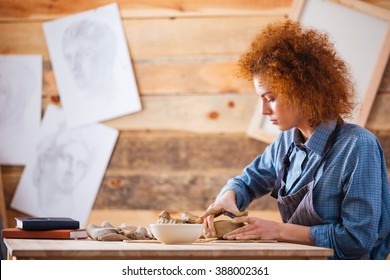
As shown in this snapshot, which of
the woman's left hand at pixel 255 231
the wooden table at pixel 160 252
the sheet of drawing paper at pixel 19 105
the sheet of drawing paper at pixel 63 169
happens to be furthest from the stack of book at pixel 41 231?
the sheet of drawing paper at pixel 19 105

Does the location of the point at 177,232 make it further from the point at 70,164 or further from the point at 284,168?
the point at 70,164

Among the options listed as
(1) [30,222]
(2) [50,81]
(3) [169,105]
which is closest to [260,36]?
(1) [30,222]

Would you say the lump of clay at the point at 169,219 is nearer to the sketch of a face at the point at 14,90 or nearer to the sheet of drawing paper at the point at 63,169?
the sheet of drawing paper at the point at 63,169

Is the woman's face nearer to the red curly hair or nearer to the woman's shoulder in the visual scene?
the red curly hair

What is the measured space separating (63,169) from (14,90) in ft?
1.69

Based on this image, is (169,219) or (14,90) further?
(14,90)

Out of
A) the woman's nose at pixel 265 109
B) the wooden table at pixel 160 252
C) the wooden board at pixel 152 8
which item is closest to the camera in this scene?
the wooden table at pixel 160 252

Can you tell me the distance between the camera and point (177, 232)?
77.1 inches

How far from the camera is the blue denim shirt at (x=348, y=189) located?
216cm

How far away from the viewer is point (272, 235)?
2.18 m

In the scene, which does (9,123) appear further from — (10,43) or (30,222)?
(30,222)

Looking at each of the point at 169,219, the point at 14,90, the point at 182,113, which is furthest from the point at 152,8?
the point at 169,219

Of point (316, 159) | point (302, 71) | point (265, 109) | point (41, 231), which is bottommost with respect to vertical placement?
point (41, 231)

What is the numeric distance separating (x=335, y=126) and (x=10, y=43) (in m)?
2.07
